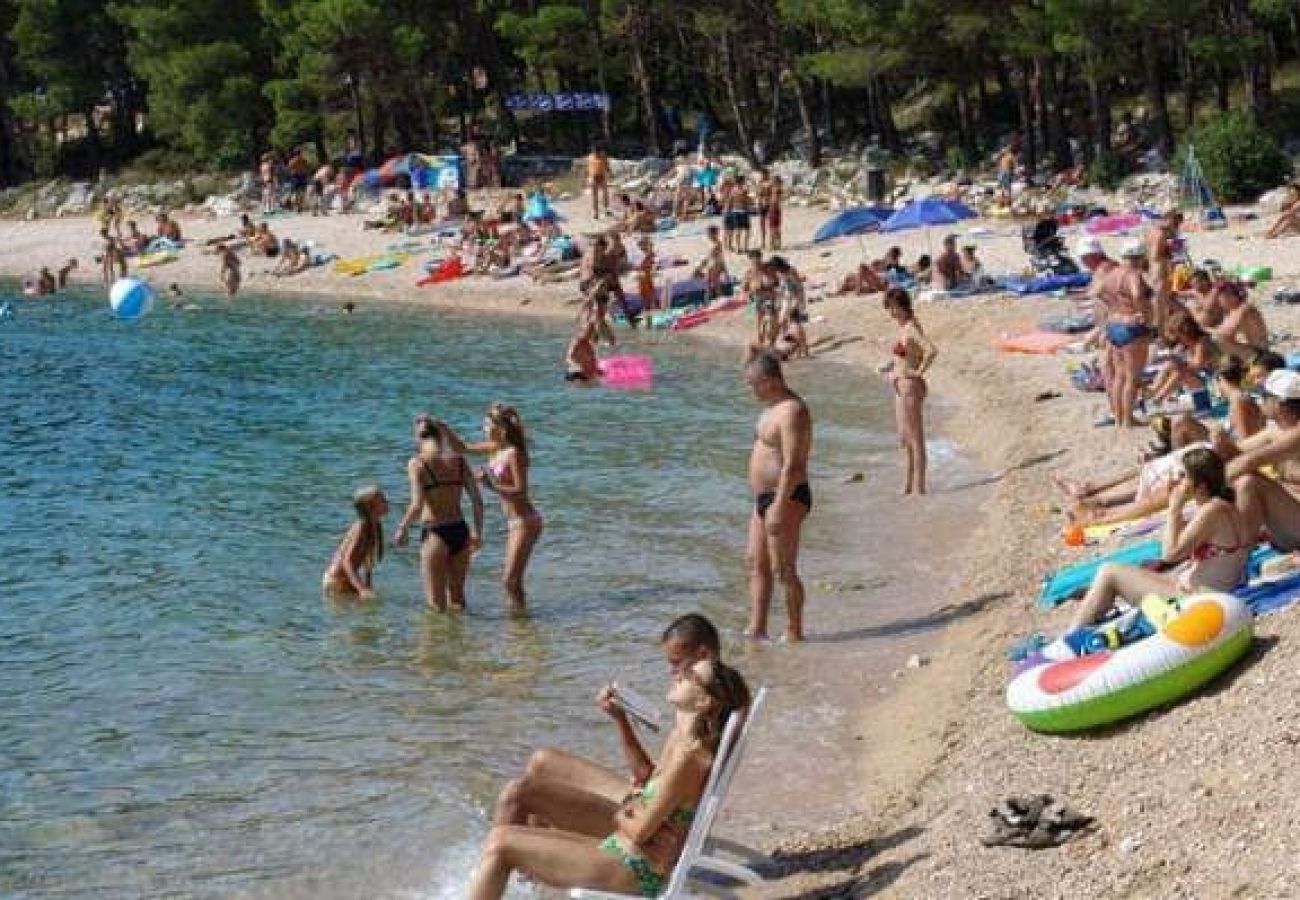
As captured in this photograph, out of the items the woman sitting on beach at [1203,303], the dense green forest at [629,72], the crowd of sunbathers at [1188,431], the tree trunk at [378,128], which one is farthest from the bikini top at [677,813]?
the tree trunk at [378,128]

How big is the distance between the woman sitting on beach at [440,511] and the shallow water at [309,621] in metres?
0.26

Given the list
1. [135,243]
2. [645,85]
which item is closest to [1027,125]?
[645,85]

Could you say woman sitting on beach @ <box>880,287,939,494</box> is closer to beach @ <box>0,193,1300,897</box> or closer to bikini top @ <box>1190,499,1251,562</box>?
beach @ <box>0,193,1300,897</box>

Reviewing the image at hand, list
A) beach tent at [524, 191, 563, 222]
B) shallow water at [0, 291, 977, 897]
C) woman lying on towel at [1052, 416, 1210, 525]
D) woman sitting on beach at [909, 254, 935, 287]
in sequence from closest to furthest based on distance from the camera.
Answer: shallow water at [0, 291, 977, 897]
woman lying on towel at [1052, 416, 1210, 525]
woman sitting on beach at [909, 254, 935, 287]
beach tent at [524, 191, 563, 222]

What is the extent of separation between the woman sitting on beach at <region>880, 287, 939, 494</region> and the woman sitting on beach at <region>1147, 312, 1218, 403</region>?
1860 millimetres

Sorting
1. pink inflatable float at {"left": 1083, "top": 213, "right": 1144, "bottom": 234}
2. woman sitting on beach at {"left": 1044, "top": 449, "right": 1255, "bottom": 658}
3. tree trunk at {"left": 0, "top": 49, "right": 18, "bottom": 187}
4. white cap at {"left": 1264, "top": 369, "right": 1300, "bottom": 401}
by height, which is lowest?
pink inflatable float at {"left": 1083, "top": 213, "right": 1144, "bottom": 234}

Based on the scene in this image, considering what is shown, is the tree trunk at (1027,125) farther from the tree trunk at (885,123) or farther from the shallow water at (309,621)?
the shallow water at (309,621)

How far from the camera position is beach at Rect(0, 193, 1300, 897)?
5.89 meters

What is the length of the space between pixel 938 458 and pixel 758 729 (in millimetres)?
6875

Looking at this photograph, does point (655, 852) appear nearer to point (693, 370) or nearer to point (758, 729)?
point (758, 729)

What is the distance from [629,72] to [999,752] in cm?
3842

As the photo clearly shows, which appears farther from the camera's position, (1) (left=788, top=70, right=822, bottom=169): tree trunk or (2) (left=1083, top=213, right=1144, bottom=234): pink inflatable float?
(1) (left=788, top=70, right=822, bottom=169): tree trunk

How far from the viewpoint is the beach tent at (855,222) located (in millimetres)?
28016

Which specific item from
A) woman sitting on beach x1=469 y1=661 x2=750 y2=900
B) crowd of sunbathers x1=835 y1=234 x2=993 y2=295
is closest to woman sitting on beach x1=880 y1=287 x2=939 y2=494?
woman sitting on beach x1=469 y1=661 x2=750 y2=900
